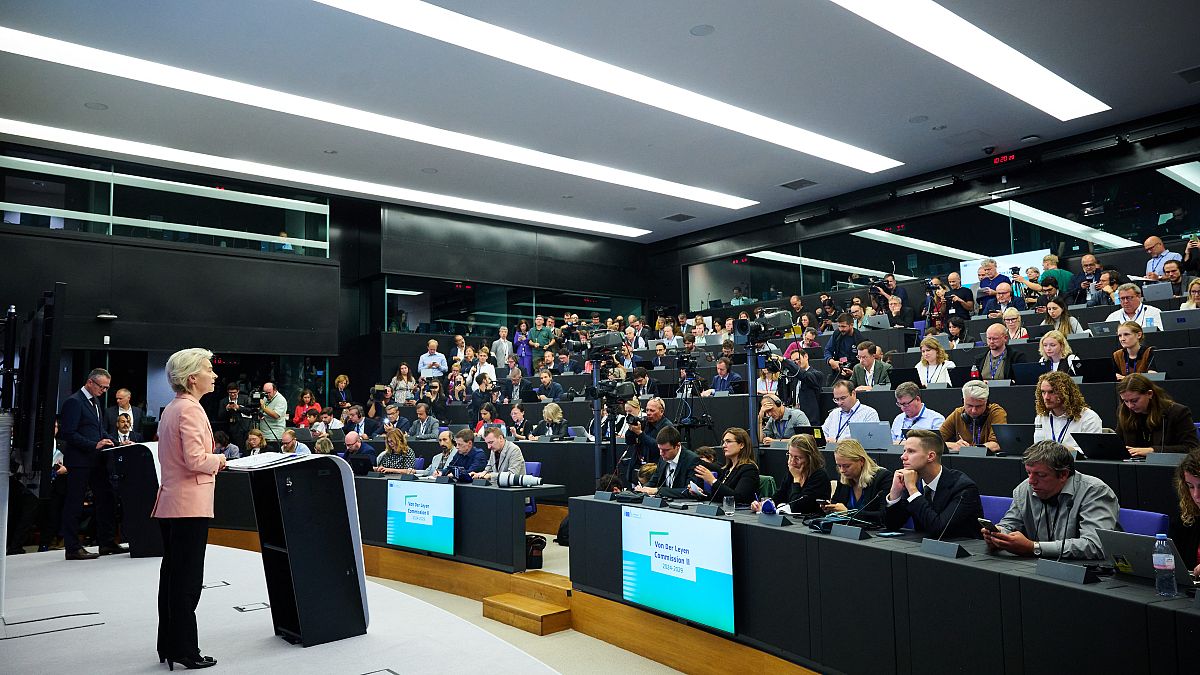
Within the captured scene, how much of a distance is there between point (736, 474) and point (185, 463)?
322 centimetres

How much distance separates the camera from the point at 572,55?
7.68 m

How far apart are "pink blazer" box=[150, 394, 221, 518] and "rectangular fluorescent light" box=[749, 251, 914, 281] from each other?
1109 cm

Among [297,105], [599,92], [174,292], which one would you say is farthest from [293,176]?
[599,92]

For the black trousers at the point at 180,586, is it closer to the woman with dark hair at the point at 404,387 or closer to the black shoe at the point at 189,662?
the black shoe at the point at 189,662

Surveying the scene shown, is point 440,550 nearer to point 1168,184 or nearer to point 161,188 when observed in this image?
point 161,188

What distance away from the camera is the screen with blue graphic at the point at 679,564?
4.00 metres

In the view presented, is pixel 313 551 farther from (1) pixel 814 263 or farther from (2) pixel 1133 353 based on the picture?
(1) pixel 814 263

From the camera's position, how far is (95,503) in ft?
18.9

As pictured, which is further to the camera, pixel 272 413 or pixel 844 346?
pixel 272 413

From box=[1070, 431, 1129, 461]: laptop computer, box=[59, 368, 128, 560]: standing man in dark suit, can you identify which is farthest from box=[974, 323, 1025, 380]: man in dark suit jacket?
box=[59, 368, 128, 560]: standing man in dark suit

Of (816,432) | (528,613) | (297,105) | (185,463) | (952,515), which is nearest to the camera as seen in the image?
(185,463)

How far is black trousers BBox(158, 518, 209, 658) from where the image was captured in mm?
2705

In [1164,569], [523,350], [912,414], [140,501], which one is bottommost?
[140,501]

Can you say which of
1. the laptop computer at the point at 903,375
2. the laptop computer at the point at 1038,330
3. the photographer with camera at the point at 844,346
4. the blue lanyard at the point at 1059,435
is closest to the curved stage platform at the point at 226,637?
the blue lanyard at the point at 1059,435
